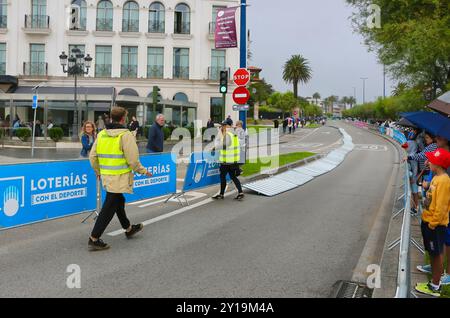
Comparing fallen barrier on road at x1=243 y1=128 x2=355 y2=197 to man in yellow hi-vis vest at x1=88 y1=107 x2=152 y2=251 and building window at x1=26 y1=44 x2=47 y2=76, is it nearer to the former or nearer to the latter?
man in yellow hi-vis vest at x1=88 y1=107 x2=152 y2=251

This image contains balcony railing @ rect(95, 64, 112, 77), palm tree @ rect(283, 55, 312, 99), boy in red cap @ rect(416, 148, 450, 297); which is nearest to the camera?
boy in red cap @ rect(416, 148, 450, 297)

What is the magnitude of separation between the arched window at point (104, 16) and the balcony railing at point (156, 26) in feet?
11.6

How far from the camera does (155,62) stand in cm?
4206

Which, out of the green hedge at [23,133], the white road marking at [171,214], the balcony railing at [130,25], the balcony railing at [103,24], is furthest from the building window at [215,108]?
the white road marking at [171,214]

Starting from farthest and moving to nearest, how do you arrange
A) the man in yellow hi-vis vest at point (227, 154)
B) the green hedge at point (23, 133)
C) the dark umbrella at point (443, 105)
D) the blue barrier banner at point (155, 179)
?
the green hedge at point (23, 133) < the man in yellow hi-vis vest at point (227, 154) < the blue barrier banner at point (155, 179) < the dark umbrella at point (443, 105)

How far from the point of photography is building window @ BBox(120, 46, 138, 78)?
4156 centimetres

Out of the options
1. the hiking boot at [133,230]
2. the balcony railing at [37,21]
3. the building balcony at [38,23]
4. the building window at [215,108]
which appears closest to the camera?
the hiking boot at [133,230]

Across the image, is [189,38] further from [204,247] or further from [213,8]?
[204,247]

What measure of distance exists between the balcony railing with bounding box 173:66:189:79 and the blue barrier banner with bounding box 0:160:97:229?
34537mm

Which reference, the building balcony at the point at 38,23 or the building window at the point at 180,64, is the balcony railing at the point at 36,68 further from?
the building window at the point at 180,64

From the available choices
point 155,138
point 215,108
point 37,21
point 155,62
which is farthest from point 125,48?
point 155,138

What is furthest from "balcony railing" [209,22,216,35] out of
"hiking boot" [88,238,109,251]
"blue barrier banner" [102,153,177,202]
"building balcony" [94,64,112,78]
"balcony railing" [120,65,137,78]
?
"hiking boot" [88,238,109,251]

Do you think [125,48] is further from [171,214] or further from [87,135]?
[171,214]

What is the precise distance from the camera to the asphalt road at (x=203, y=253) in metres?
5.07
